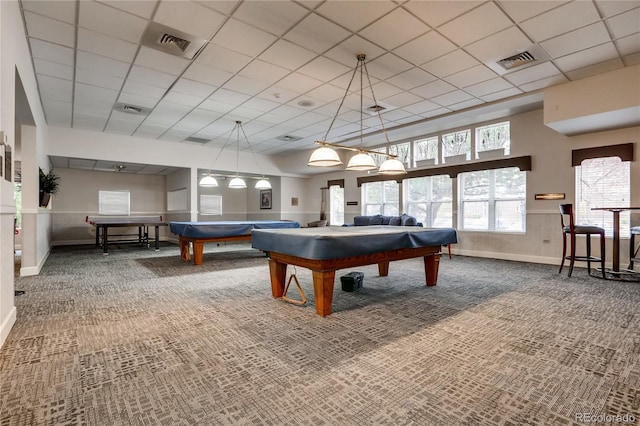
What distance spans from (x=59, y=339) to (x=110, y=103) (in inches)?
193

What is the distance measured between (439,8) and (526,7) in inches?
35.0

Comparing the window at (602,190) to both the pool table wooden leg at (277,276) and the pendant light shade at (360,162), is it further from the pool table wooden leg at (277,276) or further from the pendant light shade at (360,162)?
the pool table wooden leg at (277,276)

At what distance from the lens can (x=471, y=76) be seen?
15.8ft

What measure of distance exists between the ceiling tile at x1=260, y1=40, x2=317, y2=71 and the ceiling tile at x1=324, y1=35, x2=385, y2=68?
30 cm

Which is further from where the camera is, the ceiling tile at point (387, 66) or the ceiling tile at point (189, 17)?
the ceiling tile at point (387, 66)

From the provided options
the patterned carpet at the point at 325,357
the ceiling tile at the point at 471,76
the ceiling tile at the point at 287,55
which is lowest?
the patterned carpet at the point at 325,357

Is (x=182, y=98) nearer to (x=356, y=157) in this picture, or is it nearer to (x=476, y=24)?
(x=356, y=157)

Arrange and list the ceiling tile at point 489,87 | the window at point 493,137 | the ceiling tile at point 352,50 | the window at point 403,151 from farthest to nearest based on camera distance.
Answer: the window at point 403,151
the window at point 493,137
the ceiling tile at point 489,87
the ceiling tile at point 352,50

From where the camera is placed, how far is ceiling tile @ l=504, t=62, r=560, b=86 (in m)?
4.49

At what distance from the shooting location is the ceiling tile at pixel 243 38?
3.55m

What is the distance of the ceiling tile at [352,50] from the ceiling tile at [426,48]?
0.32 m

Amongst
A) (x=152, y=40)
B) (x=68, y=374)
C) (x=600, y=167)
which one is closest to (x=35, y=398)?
(x=68, y=374)

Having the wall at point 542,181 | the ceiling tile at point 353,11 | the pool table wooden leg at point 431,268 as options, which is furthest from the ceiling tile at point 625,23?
the pool table wooden leg at point 431,268

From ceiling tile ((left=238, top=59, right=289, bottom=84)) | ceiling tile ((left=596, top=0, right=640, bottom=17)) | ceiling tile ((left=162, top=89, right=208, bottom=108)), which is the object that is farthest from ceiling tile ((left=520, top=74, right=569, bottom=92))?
ceiling tile ((left=162, top=89, right=208, bottom=108))
